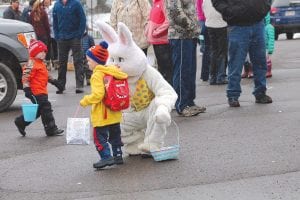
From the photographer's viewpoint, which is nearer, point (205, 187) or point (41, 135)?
point (205, 187)

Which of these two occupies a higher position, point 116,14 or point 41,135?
point 116,14

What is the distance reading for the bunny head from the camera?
6328 millimetres

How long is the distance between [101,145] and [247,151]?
144 centimetres

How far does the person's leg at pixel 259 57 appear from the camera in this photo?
9008 millimetres

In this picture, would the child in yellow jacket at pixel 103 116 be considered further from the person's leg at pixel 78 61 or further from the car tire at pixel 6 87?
the person's leg at pixel 78 61

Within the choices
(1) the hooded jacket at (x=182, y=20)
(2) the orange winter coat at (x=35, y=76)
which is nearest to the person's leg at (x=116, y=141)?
(2) the orange winter coat at (x=35, y=76)

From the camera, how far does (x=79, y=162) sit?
6.68m

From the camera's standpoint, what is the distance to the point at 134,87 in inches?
257

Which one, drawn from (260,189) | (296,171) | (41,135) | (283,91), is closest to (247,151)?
(296,171)

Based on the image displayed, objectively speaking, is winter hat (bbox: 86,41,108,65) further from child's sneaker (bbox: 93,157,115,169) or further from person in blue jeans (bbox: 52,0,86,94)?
person in blue jeans (bbox: 52,0,86,94)

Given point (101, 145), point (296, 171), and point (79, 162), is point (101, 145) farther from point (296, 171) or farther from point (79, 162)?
point (296, 171)

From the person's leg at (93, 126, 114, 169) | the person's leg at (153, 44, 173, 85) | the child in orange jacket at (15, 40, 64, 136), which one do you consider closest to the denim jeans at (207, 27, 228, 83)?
the person's leg at (153, 44, 173, 85)

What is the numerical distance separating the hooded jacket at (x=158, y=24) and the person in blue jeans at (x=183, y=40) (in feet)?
1.31

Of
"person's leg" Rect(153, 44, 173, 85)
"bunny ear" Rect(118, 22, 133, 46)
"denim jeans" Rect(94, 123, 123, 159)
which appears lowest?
"denim jeans" Rect(94, 123, 123, 159)
